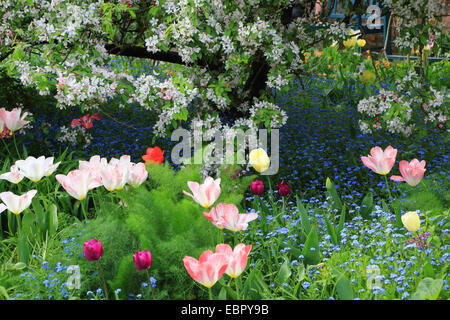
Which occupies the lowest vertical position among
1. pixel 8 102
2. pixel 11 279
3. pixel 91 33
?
pixel 11 279

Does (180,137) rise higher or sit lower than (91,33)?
lower

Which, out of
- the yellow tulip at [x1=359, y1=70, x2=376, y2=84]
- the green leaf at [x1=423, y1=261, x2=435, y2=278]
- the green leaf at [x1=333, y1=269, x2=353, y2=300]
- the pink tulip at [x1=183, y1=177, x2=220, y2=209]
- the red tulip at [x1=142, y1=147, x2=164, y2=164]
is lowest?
the green leaf at [x1=333, y1=269, x2=353, y2=300]

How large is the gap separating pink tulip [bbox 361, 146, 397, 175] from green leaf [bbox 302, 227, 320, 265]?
428mm

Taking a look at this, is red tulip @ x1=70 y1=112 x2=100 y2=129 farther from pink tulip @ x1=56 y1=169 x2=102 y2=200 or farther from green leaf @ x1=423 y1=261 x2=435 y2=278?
green leaf @ x1=423 y1=261 x2=435 y2=278

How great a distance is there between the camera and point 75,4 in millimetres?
3195

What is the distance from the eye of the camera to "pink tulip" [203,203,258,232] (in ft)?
6.00

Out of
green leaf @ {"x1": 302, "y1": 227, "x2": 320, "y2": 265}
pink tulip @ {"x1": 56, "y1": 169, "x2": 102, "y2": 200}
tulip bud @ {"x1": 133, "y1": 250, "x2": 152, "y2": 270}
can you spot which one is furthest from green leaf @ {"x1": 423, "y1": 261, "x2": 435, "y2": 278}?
pink tulip @ {"x1": 56, "y1": 169, "x2": 102, "y2": 200}

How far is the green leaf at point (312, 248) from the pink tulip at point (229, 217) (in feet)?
1.56

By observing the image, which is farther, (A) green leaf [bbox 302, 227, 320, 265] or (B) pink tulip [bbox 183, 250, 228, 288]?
(A) green leaf [bbox 302, 227, 320, 265]

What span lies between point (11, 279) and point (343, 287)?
133 centimetres
